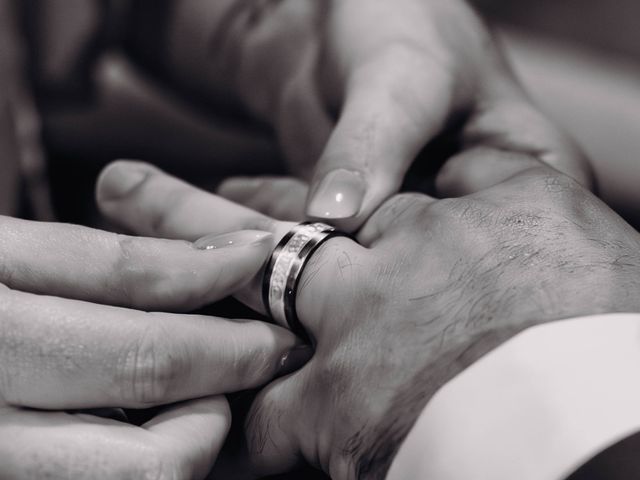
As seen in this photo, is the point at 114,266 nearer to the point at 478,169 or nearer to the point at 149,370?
the point at 149,370

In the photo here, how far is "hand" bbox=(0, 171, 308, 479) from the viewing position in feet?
1.60

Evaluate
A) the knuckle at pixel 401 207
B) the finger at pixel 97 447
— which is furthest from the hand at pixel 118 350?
the knuckle at pixel 401 207

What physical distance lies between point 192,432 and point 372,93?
1.17 ft

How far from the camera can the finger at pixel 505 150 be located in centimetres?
68

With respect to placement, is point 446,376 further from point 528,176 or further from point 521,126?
point 521,126

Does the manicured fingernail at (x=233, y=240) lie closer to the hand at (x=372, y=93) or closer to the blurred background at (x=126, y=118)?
the hand at (x=372, y=93)

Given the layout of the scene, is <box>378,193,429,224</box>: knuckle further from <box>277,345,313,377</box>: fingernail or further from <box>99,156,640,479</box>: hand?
<box>277,345,313,377</box>: fingernail

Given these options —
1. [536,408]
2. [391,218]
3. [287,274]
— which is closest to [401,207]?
[391,218]

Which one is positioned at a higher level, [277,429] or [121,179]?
[121,179]

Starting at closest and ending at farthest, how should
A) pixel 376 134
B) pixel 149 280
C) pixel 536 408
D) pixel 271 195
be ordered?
pixel 536 408, pixel 149 280, pixel 376 134, pixel 271 195

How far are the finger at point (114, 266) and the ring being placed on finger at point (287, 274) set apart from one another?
0.02m

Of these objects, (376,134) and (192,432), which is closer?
(192,432)

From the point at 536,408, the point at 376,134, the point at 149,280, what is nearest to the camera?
the point at 536,408

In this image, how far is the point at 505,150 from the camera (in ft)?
2.42
